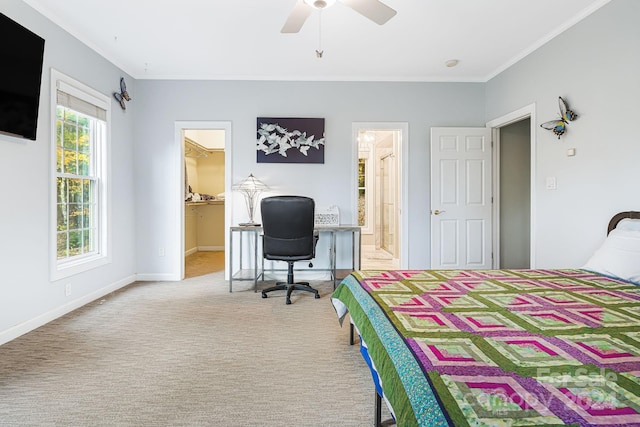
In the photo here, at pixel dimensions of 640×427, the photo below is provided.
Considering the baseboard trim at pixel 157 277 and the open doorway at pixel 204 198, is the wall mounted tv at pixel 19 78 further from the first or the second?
the open doorway at pixel 204 198

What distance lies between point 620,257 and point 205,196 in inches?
258

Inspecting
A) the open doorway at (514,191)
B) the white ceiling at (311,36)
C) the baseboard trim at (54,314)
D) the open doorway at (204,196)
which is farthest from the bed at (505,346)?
the open doorway at (204,196)

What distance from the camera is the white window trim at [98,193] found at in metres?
2.97

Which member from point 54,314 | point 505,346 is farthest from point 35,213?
point 505,346

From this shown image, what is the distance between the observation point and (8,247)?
2.52 meters

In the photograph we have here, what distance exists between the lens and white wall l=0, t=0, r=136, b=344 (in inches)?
99.0

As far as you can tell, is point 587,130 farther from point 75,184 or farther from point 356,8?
point 75,184

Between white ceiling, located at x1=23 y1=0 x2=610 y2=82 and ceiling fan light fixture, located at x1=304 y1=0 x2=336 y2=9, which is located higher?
white ceiling, located at x1=23 y1=0 x2=610 y2=82

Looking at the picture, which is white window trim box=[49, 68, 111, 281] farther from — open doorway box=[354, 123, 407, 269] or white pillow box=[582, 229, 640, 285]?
white pillow box=[582, 229, 640, 285]

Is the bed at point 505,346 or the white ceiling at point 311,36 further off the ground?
the white ceiling at point 311,36

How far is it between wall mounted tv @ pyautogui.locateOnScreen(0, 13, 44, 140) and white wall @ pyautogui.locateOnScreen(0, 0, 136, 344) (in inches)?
6.2

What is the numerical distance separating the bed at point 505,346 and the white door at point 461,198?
234cm

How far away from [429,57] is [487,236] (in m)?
2.43

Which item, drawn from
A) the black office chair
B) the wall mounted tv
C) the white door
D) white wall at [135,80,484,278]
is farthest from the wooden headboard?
the wall mounted tv
